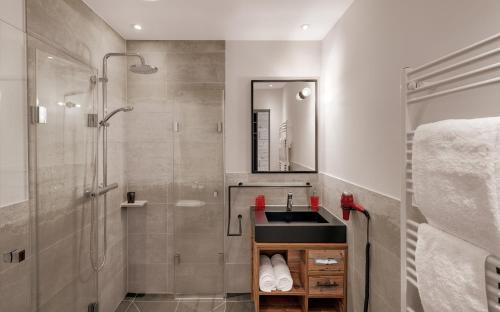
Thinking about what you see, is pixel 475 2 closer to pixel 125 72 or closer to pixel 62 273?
pixel 62 273

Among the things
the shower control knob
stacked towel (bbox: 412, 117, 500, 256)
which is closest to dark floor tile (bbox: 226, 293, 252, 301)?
the shower control knob

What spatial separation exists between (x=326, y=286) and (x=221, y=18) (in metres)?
2.27

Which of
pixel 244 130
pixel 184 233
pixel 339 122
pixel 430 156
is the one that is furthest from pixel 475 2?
pixel 184 233

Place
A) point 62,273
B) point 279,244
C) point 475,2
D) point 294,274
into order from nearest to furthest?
1. point 475,2
2. point 62,273
3. point 279,244
4. point 294,274

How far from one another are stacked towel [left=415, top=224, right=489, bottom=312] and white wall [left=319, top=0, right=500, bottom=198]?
0.43 m

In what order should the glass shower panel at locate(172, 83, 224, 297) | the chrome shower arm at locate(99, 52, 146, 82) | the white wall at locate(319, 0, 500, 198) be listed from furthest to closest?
the glass shower panel at locate(172, 83, 224, 297) < the chrome shower arm at locate(99, 52, 146, 82) < the white wall at locate(319, 0, 500, 198)

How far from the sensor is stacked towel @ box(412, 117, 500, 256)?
687mm

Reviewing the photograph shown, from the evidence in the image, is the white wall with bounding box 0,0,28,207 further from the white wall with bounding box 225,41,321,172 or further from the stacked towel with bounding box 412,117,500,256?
the stacked towel with bounding box 412,117,500,256

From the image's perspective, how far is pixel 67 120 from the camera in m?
1.61

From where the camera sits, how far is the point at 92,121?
1.92 m

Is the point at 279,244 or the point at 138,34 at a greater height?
the point at 138,34

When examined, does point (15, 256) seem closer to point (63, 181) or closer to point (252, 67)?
point (63, 181)

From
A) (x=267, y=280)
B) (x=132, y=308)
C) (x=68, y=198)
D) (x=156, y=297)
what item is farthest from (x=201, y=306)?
(x=68, y=198)

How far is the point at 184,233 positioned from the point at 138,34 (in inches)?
75.7
